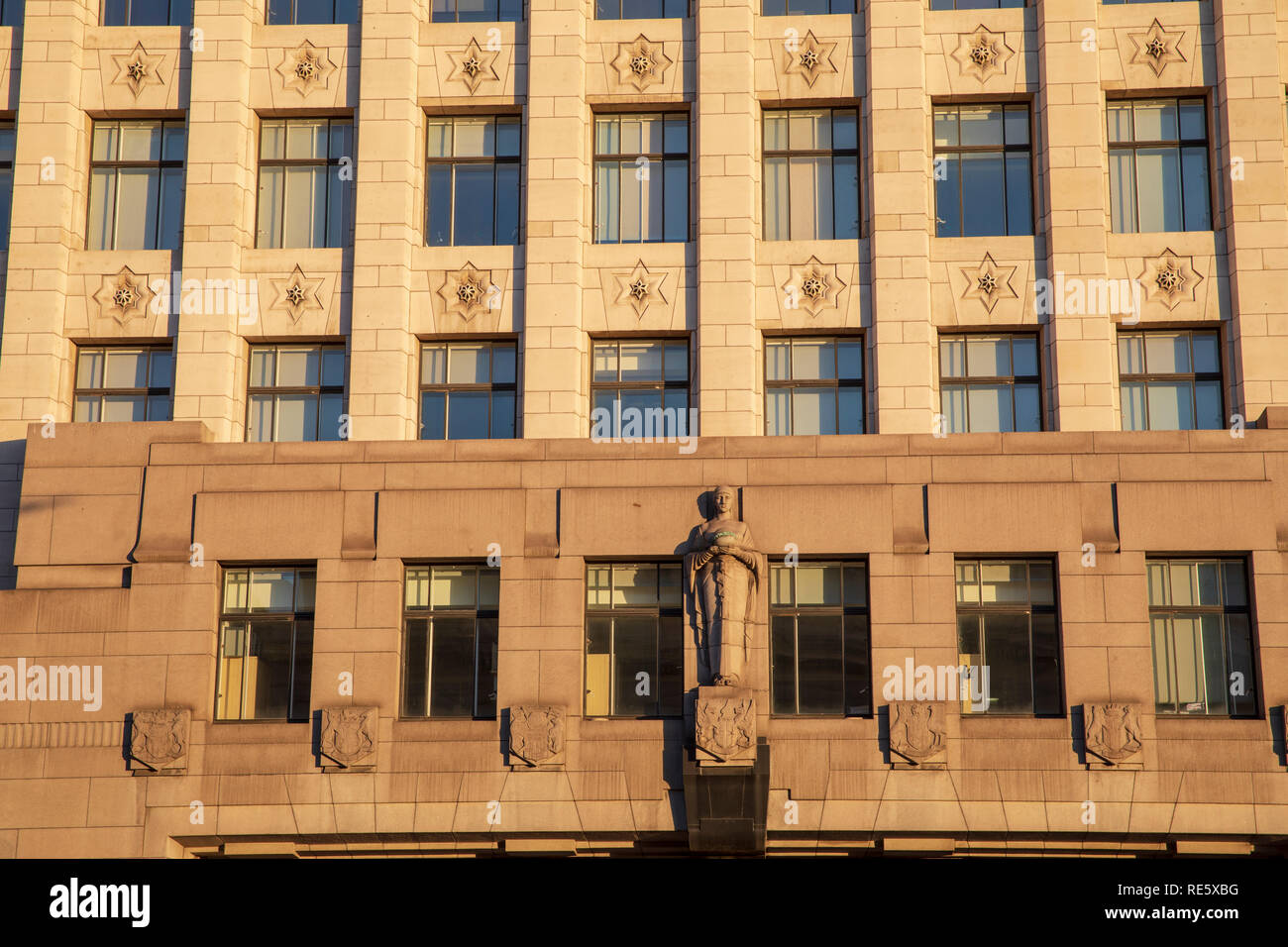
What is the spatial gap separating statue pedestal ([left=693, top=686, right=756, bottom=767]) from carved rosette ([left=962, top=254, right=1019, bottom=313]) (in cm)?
695

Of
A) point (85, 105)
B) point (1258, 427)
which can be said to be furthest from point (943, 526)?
point (85, 105)

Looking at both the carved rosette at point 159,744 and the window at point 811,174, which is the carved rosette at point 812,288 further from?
the carved rosette at point 159,744

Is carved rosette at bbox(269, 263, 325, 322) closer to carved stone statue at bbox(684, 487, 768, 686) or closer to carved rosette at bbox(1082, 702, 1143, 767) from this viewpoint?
carved stone statue at bbox(684, 487, 768, 686)

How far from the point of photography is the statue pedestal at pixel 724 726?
71.6 feet

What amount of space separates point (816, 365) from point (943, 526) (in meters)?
3.35

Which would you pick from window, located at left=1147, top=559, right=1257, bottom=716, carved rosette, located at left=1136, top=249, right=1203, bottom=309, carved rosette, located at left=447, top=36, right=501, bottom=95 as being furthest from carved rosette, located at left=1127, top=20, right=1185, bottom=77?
carved rosette, located at left=447, top=36, right=501, bottom=95

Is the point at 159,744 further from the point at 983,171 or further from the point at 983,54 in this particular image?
the point at 983,54

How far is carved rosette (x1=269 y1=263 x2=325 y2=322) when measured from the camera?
974 inches

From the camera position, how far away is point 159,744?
22.5 m

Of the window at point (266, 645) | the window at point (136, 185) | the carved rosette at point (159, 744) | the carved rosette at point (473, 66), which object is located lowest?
the carved rosette at point (159, 744)

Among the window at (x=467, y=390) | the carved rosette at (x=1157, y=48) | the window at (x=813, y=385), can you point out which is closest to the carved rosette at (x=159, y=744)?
the window at (x=467, y=390)

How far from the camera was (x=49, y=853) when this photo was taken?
2217cm

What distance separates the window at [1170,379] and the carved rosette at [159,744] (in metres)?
14.3

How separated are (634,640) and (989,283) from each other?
296 inches
